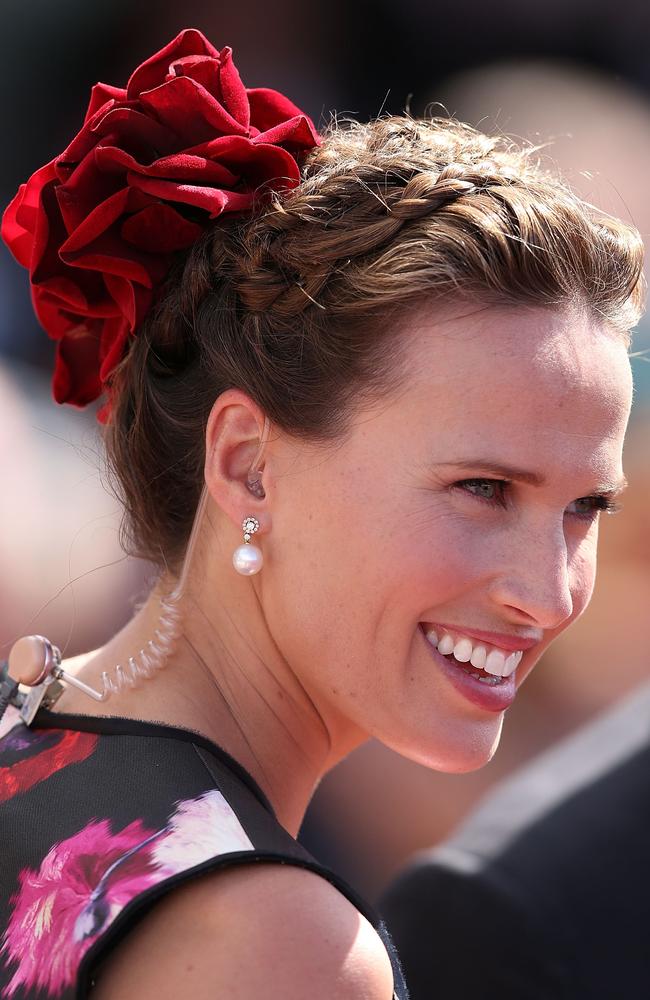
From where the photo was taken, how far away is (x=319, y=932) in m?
1.13

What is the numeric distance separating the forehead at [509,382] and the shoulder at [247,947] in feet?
1.96

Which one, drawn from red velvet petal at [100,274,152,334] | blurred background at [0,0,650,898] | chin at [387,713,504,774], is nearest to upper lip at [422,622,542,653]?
chin at [387,713,504,774]

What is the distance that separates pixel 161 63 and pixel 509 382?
2.55 ft

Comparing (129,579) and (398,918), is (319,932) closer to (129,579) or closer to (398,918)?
(398,918)

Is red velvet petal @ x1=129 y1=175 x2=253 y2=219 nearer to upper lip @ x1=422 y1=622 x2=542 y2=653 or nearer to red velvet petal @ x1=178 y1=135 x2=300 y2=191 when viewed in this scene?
red velvet petal @ x1=178 y1=135 x2=300 y2=191

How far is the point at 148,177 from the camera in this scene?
160 cm

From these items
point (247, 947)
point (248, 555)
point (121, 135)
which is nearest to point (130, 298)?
point (121, 135)

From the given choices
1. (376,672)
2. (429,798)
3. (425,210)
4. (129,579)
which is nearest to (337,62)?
(129,579)

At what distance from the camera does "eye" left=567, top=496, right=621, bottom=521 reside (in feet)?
5.16

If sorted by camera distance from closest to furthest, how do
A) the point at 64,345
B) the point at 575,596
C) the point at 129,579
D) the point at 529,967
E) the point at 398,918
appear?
the point at 529,967 → the point at 575,596 → the point at 398,918 → the point at 64,345 → the point at 129,579

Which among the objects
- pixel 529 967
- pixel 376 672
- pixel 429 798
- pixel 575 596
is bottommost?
pixel 429 798

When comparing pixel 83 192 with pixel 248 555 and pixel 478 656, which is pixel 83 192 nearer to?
pixel 248 555

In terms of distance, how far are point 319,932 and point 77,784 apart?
379 millimetres

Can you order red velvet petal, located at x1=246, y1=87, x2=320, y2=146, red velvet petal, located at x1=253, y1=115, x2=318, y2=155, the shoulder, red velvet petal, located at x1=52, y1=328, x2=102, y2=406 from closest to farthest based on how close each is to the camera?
the shoulder < red velvet petal, located at x1=253, y1=115, x2=318, y2=155 < red velvet petal, located at x1=246, y1=87, x2=320, y2=146 < red velvet petal, located at x1=52, y1=328, x2=102, y2=406
